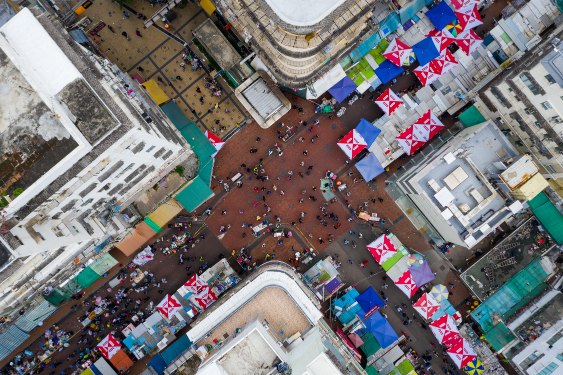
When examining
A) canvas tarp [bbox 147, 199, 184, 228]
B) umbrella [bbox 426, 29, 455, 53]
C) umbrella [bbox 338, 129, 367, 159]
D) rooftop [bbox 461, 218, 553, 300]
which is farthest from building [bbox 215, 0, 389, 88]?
rooftop [bbox 461, 218, 553, 300]

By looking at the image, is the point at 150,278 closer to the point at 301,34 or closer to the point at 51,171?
the point at 51,171

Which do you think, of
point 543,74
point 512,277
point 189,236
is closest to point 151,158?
point 189,236

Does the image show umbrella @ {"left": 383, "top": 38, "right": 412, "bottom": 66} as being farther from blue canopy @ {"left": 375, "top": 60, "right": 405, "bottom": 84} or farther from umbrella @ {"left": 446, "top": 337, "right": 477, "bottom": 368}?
umbrella @ {"left": 446, "top": 337, "right": 477, "bottom": 368}

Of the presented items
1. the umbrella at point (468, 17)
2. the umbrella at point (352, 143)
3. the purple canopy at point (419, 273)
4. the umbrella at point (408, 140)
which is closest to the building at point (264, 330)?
the purple canopy at point (419, 273)

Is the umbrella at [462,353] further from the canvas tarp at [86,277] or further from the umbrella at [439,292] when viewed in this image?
the canvas tarp at [86,277]

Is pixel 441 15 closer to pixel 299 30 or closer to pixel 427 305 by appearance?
pixel 299 30

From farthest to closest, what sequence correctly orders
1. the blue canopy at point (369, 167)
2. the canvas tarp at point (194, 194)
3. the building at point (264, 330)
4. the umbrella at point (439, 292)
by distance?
1. the umbrella at point (439, 292)
2. the blue canopy at point (369, 167)
3. the canvas tarp at point (194, 194)
4. the building at point (264, 330)
